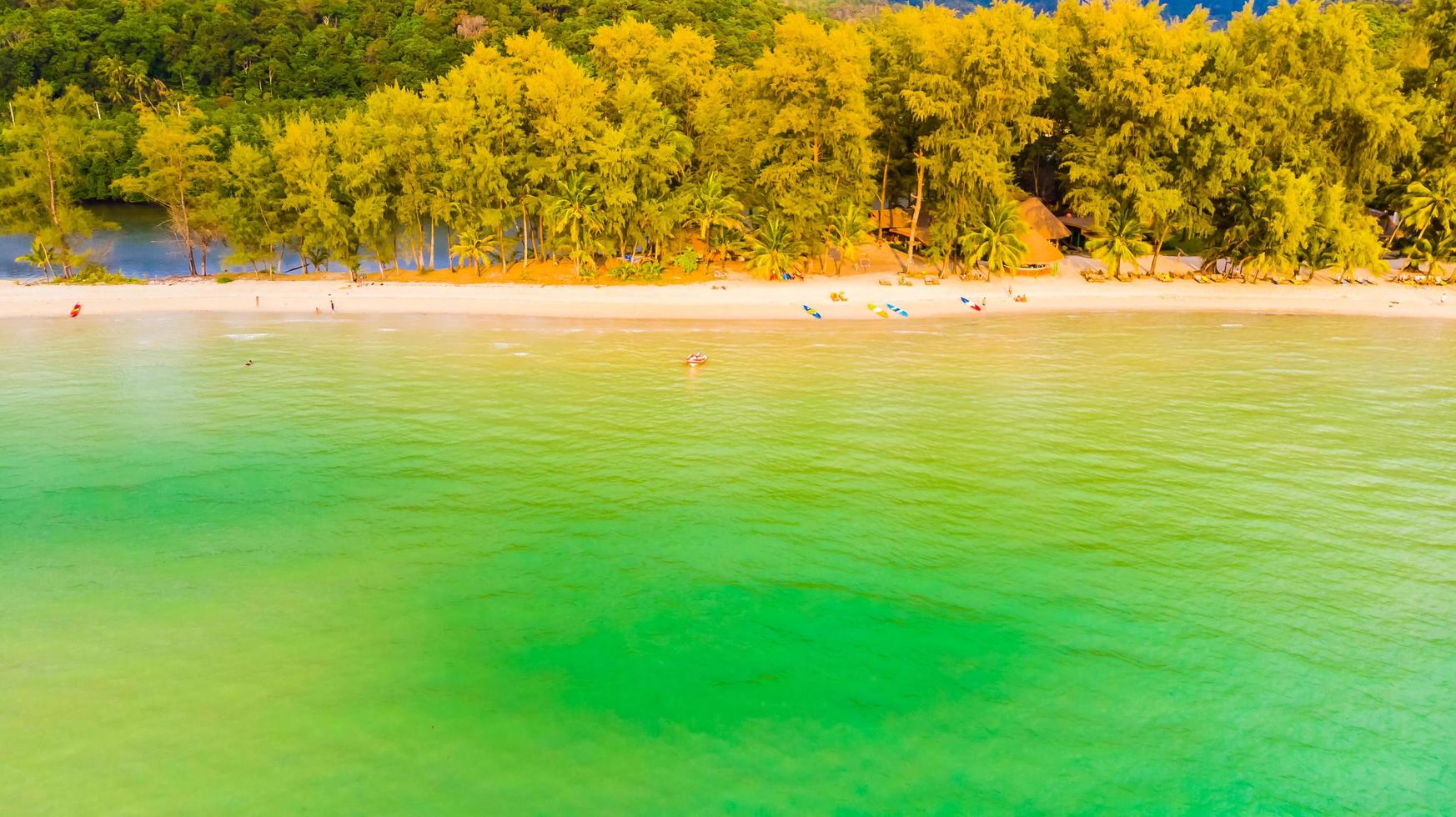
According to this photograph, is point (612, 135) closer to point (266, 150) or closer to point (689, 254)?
point (689, 254)

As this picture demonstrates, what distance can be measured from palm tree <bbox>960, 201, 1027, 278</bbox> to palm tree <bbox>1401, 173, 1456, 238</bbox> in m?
18.7

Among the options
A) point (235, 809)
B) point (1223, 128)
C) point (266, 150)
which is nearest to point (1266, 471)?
point (235, 809)

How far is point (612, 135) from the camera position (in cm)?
3844

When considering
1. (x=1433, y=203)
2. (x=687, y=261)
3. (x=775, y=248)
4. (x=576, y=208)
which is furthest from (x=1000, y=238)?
(x=1433, y=203)

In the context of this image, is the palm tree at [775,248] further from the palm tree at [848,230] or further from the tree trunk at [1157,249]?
the tree trunk at [1157,249]

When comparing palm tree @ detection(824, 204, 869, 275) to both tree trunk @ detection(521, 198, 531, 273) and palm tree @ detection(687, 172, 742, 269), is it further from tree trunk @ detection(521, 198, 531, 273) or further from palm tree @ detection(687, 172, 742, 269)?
tree trunk @ detection(521, 198, 531, 273)

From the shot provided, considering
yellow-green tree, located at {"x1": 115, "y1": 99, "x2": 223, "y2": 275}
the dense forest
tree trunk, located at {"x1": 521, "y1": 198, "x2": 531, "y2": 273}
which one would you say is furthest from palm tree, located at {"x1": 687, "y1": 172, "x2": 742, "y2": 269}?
yellow-green tree, located at {"x1": 115, "y1": 99, "x2": 223, "y2": 275}

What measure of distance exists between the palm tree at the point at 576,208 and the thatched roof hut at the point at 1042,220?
77.1 ft

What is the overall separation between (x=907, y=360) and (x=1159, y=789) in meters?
19.7

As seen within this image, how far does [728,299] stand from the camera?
37.2 metres

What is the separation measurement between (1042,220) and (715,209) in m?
19.3

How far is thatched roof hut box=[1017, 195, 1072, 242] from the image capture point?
149ft

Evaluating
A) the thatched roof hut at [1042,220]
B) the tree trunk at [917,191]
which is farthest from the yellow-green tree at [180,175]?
the thatched roof hut at [1042,220]

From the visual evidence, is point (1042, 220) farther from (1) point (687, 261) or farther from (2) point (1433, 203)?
(1) point (687, 261)
